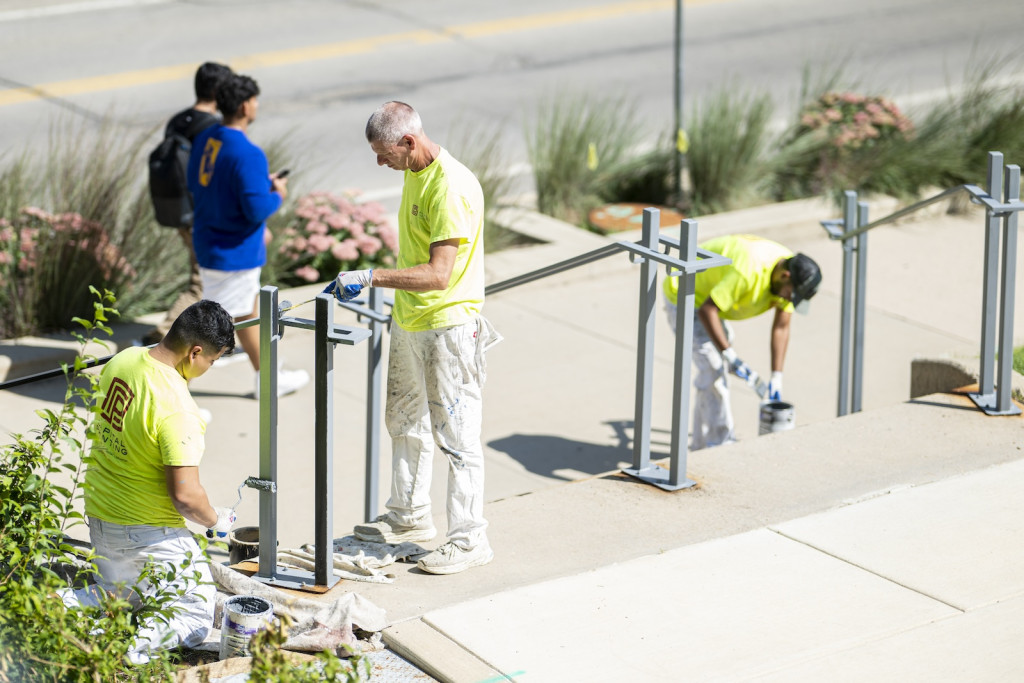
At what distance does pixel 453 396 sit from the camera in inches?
207

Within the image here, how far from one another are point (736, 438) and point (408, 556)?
8.66ft

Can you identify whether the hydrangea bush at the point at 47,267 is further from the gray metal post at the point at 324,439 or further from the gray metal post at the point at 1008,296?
the gray metal post at the point at 1008,296

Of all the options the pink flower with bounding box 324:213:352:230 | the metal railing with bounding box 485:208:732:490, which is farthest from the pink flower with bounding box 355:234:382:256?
the metal railing with bounding box 485:208:732:490

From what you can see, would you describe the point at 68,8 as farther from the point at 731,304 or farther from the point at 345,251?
the point at 731,304

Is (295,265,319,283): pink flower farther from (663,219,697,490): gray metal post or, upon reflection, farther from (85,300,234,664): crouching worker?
(85,300,234,664): crouching worker

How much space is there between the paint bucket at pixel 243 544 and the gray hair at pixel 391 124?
1708mm

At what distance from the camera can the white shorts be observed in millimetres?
7453

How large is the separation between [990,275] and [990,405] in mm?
667

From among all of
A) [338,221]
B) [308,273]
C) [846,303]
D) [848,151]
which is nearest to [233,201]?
[308,273]

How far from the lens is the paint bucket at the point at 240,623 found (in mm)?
4590

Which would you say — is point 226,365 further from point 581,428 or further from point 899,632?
point 899,632

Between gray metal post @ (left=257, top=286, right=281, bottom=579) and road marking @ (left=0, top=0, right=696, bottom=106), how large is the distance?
9230 mm

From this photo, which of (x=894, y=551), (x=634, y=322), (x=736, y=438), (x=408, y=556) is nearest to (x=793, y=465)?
(x=894, y=551)

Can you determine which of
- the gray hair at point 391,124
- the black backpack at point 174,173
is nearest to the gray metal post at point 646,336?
the gray hair at point 391,124
